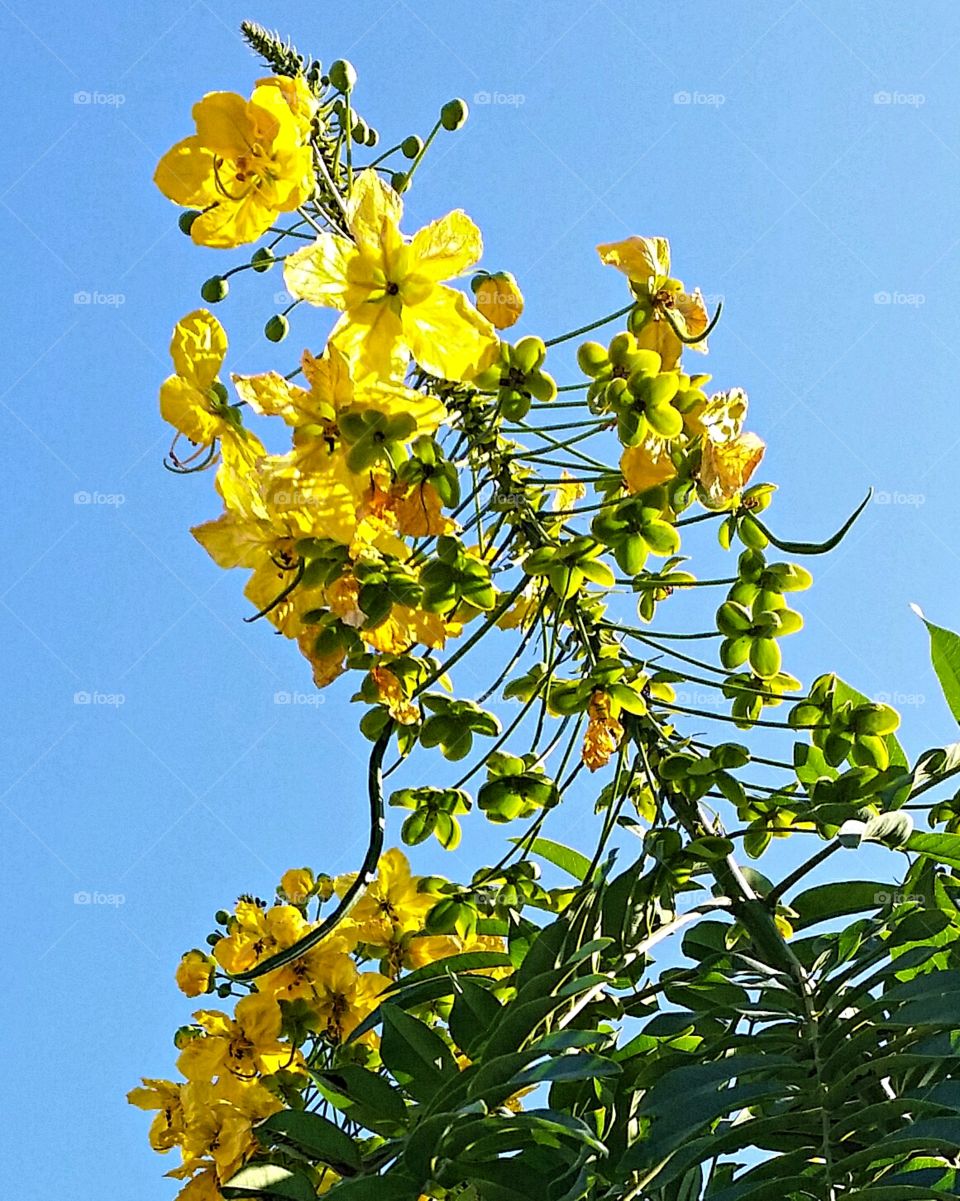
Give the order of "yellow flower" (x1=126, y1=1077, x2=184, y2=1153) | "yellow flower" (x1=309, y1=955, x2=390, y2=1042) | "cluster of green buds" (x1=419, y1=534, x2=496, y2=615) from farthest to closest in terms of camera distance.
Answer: "yellow flower" (x1=126, y1=1077, x2=184, y2=1153) → "yellow flower" (x1=309, y1=955, x2=390, y2=1042) → "cluster of green buds" (x1=419, y1=534, x2=496, y2=615)

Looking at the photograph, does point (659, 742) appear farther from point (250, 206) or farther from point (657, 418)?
point (250, 206)

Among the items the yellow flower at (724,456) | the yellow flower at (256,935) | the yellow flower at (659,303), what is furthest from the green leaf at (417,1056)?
the yellow flower at (659,303)

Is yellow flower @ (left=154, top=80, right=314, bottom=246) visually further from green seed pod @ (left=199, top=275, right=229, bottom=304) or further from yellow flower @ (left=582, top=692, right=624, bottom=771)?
yellow flower @ (left=582, top=692, right=624, bottom=771)

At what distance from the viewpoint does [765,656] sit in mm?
1056

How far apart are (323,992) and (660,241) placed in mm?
776

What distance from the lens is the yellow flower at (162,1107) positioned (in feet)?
4.38

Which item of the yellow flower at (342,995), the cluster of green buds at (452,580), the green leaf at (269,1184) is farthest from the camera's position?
the yellow flower at (342,995)

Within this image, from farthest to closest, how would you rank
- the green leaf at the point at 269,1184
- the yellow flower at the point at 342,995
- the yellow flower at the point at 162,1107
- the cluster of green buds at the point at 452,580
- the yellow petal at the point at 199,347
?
the yellow flower at the point at 162,1107 → the yellow flower at the point at 342,995 → the yellow petal at the point at 199,347 → the cluster of green buds at the point at 452,580 → the green leaf at the point at 269,1184

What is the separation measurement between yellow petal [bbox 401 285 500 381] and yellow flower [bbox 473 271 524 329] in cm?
3

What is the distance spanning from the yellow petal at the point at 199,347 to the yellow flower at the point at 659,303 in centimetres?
35

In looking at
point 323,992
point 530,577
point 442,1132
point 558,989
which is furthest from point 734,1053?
point 323,992

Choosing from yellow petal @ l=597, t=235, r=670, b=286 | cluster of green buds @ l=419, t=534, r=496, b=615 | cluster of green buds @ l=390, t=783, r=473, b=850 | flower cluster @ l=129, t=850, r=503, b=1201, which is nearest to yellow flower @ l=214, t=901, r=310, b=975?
flower cluster @ l=129, t=850, r=503, b=1201

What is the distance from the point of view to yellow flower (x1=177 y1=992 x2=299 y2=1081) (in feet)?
4.03

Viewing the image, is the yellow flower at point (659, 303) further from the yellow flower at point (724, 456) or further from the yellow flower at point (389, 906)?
the yellow flower at point (389, 906)
